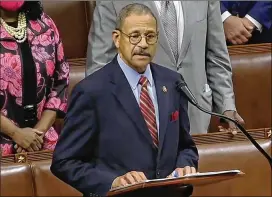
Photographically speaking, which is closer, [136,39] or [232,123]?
[136,39]

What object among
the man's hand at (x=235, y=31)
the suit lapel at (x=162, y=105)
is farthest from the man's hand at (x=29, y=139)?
the man's hand at (x=235, y=31)

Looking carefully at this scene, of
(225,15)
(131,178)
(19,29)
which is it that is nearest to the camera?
(131,178)

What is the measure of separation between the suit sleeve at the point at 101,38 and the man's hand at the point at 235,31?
22cm

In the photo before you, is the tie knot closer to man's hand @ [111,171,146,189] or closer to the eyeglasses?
the eyeglasses

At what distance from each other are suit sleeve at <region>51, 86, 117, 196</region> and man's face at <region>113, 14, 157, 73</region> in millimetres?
79

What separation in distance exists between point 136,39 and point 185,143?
17cm

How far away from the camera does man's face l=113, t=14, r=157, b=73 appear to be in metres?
0.97

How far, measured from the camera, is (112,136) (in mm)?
967

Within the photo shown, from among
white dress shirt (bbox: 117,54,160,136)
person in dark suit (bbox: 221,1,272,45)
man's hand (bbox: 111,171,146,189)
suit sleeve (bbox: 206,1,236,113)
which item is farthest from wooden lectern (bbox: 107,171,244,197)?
person in dark suit (bbox: 221,1,272,45)

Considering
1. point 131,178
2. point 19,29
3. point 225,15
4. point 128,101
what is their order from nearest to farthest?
point 131,178 → point 128,101 → point 19,29 → point 225,15

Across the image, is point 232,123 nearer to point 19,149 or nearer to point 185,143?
point 185,143

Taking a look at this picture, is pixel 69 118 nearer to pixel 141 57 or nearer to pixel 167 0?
pixel 141 57

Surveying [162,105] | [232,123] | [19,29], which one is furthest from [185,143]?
[19,29]

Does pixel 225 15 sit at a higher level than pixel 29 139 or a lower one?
higher
